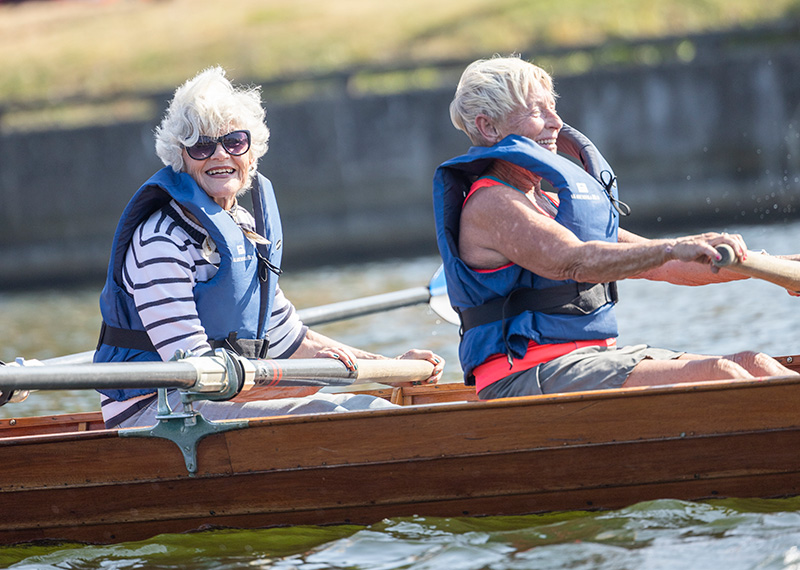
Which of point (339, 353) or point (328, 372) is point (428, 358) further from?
point (328, 372)

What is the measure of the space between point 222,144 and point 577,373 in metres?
1.48

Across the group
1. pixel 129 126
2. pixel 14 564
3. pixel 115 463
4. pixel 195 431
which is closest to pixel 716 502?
pixel 195 431

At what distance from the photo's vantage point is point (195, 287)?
11.9ft

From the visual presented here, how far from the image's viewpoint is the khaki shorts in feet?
10.8

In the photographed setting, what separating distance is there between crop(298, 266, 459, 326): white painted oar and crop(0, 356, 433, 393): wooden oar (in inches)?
64.7

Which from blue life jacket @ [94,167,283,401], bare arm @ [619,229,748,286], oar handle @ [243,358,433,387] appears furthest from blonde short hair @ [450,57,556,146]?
oar handle @ [243,358,433,387]

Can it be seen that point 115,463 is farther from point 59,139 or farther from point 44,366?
point 59,139

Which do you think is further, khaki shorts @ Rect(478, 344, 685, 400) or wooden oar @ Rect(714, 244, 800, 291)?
khaki shorts @ Rect(478, 344, 685, 400)

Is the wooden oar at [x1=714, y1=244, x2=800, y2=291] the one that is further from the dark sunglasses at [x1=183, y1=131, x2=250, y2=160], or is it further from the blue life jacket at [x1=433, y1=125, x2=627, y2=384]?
the dark sunglasses at [x1=183, y1=131, x2=250, y2=160]

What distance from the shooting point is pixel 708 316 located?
744cm

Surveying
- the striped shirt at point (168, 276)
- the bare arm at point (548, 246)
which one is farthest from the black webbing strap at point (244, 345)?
the bare arm at point (548, 246)

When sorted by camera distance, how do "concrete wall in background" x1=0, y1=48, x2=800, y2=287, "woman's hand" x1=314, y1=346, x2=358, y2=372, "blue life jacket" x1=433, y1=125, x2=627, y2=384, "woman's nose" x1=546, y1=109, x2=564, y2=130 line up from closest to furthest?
"blue life jacket" x1=433, y1=125, x2=627, y2=384, "woman's nose" x1=546, y1=109, x2=564, y2=130, "woman's hand" x1=314, y1=346, x2=358, y2=372, "concrete wall in background" x1=0, y1=48, x2=800, y2=287

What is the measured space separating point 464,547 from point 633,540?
521 mm

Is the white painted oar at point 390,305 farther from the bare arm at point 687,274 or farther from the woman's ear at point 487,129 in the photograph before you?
the woman's ear at point 487,129
